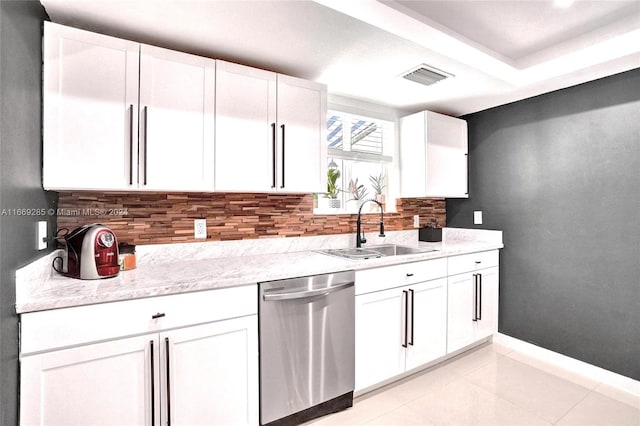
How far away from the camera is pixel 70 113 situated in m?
1.54

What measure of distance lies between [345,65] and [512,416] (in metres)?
2.54

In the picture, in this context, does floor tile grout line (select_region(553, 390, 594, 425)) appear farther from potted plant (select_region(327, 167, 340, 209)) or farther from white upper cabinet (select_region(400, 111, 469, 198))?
potted plant (select_region(327, 167, 340, 209))

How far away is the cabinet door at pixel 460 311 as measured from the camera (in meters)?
2.60

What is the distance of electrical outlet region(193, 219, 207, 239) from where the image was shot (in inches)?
84.9

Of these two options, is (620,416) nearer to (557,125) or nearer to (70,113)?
(557,125)

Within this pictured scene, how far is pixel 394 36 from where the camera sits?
5.99 feet

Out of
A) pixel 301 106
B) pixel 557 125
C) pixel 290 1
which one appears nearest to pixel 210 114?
pixel 301 106

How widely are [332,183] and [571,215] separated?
6.58ft

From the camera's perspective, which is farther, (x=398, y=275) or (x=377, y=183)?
(x=377, y=183)

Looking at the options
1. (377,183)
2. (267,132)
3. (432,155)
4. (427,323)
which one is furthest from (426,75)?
(427,323)

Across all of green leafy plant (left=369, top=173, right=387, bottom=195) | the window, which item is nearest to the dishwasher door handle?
the window

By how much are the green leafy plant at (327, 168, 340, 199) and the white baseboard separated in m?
2.12

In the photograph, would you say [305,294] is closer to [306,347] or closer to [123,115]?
[306,347]

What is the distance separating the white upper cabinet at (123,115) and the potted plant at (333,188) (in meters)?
1.20
